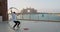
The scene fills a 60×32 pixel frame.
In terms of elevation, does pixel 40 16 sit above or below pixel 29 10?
below

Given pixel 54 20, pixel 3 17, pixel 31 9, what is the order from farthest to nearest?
pixel 31 9
pixel 3 17
pixel 54 20

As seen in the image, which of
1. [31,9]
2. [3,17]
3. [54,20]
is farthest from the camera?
[31,9]

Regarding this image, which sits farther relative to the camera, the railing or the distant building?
the distant building

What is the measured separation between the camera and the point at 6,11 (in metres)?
26.1

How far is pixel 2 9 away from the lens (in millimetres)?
25969

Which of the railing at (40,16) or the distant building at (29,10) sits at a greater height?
the distant building at (29,10)

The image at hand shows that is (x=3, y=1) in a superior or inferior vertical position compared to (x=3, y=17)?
A: superior

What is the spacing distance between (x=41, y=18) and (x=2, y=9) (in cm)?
643

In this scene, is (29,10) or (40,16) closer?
(40,16)

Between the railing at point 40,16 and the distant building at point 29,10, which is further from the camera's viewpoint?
the distant building at point 29,10

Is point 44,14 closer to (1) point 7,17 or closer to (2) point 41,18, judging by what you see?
(2) point 41,18

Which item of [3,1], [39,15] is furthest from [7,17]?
[39,15]

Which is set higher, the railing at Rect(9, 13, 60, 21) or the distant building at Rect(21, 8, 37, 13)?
the distant building at Rect(21, 8, 37, 13)

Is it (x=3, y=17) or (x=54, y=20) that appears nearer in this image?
(x=54, y=20)
